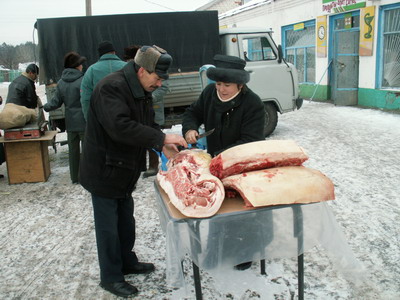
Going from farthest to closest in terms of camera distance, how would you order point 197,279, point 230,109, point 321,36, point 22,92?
1. point 321,36
2. point 22,92
3. point 230,109
4. point 197,279

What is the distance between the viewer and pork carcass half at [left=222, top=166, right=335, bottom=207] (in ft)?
6.99

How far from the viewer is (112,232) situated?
296cm

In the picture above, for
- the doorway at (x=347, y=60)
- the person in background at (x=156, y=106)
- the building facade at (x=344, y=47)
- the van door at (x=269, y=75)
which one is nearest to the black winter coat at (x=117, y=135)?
the person in background at (x=156, y=106)

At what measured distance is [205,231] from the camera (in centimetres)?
221

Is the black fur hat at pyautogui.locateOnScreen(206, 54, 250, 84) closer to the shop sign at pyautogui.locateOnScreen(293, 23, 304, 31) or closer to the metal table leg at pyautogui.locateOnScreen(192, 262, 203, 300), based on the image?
the metal table leg at pyautogui.locateOnScreen(192, 262, 203, 300)

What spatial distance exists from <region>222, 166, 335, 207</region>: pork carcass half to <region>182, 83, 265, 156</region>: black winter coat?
0.77 m

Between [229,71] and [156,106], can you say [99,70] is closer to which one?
[156,106]

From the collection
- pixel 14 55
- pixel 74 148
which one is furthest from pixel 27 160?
pixel 14 55

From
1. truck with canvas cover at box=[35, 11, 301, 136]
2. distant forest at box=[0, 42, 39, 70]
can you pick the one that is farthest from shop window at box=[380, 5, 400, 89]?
distant forest at box=[0, 42, 39, 70]

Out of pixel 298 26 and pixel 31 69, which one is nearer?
pixel 31 69

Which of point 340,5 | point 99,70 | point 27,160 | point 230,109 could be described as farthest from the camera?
point 340,5

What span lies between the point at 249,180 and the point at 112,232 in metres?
1.28

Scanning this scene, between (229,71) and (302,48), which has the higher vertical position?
(302,48)

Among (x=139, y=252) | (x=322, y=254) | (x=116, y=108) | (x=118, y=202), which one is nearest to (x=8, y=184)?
(x=139, y=252)
